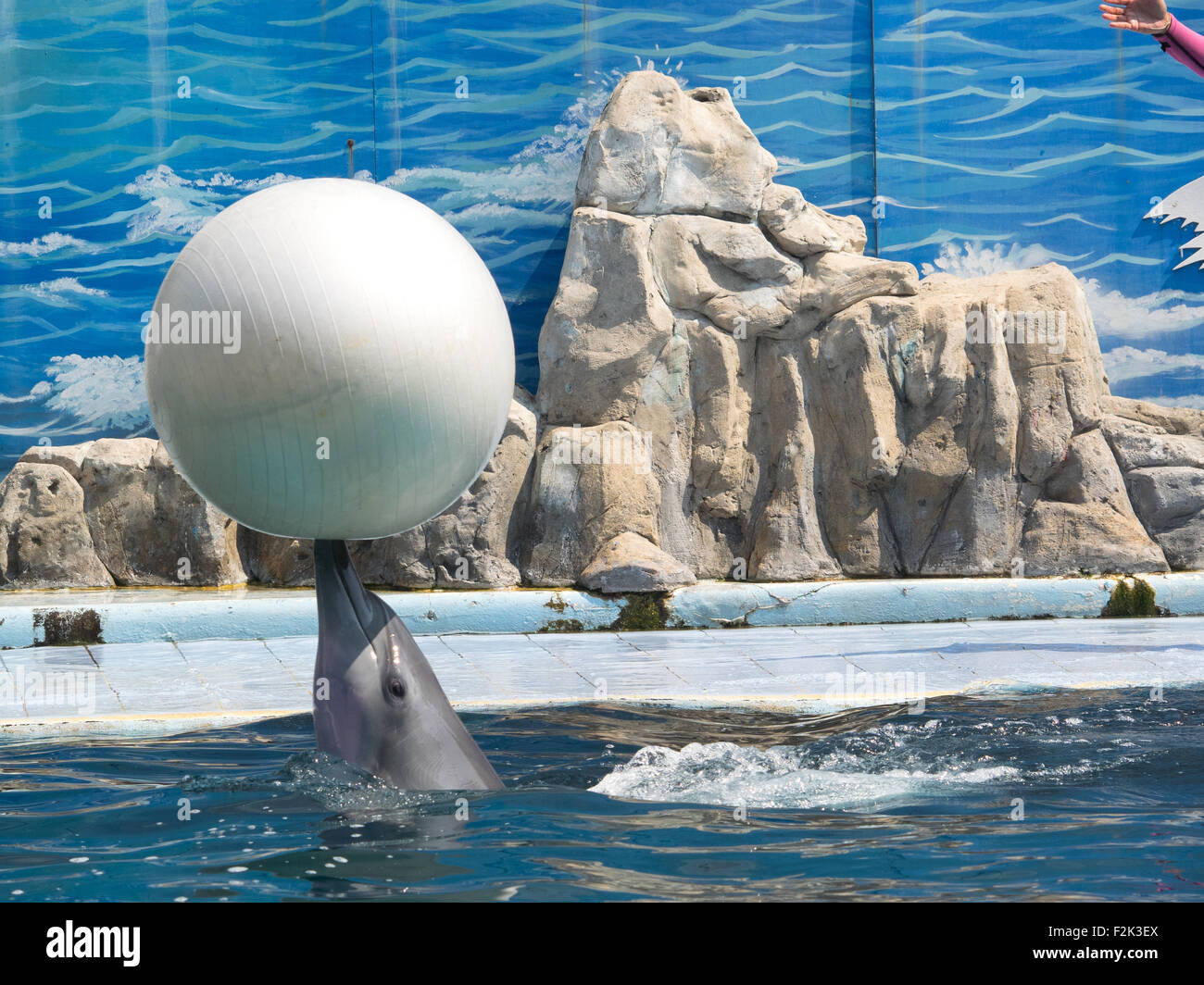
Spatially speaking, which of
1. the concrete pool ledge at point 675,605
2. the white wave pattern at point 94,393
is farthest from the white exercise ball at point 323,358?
the white wave pattern at point 94,393

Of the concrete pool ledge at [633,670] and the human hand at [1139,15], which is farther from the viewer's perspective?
the human hand at [1139,15]

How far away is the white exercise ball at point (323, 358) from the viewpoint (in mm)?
2781

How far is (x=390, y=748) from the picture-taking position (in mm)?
3305

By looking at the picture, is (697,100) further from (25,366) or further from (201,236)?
(201,236)

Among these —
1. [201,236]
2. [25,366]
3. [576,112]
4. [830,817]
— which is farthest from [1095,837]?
[25,366]

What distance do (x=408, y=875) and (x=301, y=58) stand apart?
31.6ft

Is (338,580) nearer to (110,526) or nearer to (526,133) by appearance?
(110,526)

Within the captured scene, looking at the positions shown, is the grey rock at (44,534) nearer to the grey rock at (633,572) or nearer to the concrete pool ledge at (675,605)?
the concrete pool ledge at (675,605)

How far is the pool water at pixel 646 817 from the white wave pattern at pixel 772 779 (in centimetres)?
1

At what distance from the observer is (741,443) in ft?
31.6

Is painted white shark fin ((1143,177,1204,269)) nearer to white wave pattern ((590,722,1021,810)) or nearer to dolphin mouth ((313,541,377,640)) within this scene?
white wave pattern ((590,722,1021,810))

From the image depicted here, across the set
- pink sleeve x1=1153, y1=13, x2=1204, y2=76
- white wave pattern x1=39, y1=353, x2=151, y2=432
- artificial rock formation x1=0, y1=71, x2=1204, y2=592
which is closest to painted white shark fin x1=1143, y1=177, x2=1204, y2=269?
artificial rock formation x1=0, y1=71, x2=1204, y2=592

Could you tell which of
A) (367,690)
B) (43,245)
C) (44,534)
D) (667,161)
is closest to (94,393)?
(43,245)
